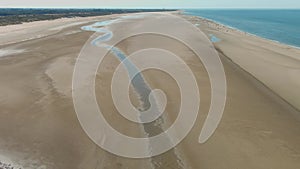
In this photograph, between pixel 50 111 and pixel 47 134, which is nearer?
pixel 47 134

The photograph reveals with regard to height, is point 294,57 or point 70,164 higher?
point 70,164

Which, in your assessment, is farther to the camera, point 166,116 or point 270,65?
point 270,65

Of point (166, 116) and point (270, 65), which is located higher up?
point (166, 116)

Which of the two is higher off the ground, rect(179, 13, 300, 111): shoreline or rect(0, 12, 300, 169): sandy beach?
rect(0, 12, 300, 169): sandy beach

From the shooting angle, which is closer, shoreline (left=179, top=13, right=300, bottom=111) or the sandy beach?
the sandy beach

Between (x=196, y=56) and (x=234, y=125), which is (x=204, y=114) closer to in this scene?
(x=234, y=125)

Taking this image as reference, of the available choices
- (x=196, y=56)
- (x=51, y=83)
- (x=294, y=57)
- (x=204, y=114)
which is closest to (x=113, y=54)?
(x=196, y=56)

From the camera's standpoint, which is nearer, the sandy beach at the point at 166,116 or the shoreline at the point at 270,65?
the sandy beach at the point at 166,116

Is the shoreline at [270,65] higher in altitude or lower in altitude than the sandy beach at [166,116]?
lower
